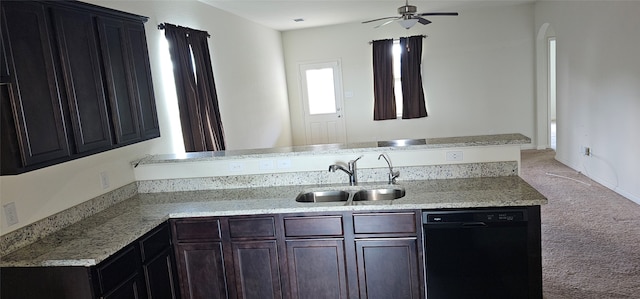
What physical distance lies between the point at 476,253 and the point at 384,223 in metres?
0.52

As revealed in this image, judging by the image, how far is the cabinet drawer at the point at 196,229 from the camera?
Answer: 261cm

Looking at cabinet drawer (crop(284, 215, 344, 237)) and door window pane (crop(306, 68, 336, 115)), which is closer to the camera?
cabinet drawer (crop(284, 215, 344, 237))

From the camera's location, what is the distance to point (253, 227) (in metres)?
2.58

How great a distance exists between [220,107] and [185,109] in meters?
1.11

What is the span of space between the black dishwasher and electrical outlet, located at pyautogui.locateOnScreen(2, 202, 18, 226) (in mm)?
2165

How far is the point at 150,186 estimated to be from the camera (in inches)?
127

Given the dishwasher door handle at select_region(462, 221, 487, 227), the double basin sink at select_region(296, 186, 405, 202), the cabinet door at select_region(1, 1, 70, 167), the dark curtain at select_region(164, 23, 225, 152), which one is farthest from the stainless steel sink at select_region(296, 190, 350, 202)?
the dark curtain at select_region(164, 23, 225, 152)

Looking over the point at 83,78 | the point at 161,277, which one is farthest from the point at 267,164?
the point at 83,78

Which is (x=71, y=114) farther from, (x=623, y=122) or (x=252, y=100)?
(x=623, y=122)

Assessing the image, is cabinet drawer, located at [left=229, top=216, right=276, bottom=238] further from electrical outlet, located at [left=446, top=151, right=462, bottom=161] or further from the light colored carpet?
the light colored carpet

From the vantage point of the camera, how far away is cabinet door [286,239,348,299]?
2.53m

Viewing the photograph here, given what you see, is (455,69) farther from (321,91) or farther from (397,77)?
(321,91)

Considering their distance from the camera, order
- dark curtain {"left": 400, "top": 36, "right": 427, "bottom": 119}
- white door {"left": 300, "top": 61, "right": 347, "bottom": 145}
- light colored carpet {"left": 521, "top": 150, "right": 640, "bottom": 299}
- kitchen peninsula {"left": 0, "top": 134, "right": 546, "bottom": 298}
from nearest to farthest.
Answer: kitchen peninsula {"left": 0, "top": 134, "right": 546, "bottom": 298}, light colored carpet {"left": 521, "top": 150, "right": 640, "bottom": 299}, dark curtain {"left": 400, "top": 36, "right": 427, "bottom": 119}, white door {"left": 300, "top": 61, "right": 347, "bottom": 145}

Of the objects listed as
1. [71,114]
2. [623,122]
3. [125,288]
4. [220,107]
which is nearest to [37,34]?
[71,114]
